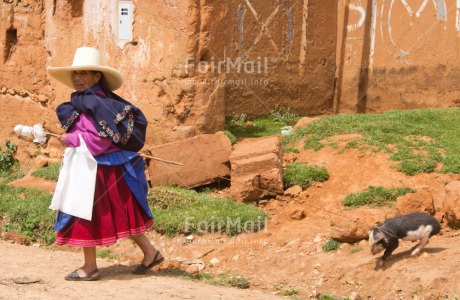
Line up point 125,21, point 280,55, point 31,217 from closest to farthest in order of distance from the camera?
1. point 31,217
2. point 125,21
3. point 280,55

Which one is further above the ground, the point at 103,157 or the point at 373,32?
the point at 373,32

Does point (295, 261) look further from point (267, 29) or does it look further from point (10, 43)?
point (10, 43)

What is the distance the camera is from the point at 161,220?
842 centimetres

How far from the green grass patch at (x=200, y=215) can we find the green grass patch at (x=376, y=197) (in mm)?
978

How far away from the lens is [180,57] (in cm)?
998

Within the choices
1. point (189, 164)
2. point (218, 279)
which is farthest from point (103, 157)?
point (189, 164)

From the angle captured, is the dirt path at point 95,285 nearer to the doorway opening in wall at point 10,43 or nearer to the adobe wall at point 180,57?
the adobe wall at point 180,57

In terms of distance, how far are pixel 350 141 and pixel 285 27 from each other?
10.1 ft

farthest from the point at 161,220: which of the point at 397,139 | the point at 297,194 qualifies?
the point at 397,139

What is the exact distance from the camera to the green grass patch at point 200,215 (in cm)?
835

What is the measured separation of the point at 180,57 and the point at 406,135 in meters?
3.03

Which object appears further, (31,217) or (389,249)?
(31,217)

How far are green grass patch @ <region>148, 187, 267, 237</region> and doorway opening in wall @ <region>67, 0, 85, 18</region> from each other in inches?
136

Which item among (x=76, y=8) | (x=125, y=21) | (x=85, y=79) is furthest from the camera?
(x=76, y=8)
